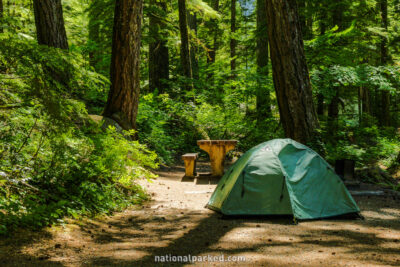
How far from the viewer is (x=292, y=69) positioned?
924 cm

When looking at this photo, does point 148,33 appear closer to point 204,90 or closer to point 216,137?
point 204,90

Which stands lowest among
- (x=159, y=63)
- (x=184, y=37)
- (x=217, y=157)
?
(x=217, y=157)

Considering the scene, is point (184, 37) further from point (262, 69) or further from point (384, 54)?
point (384, 54)

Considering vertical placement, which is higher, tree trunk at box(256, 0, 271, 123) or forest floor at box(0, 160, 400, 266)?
tree trunk at box(256, 0, 271, 123)

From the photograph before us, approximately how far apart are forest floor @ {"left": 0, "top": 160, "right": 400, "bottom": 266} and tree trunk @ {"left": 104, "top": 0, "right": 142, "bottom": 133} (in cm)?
391

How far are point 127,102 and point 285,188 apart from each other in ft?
18.5

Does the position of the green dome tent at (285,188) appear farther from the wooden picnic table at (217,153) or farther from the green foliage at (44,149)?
the wooden picnic table at (217,153)

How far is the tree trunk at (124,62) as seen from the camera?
373 inches

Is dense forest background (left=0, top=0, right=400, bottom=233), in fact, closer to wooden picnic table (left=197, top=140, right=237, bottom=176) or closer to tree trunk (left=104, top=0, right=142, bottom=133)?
tree trunk (left=104, top=0, right=142, bottom=133)

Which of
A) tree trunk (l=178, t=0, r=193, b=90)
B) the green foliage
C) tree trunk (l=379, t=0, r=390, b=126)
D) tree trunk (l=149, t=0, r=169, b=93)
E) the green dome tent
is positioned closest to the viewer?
the green foliage

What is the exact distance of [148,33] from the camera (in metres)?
14.6

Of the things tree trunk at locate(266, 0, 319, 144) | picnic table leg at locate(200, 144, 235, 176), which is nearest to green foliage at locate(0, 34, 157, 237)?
picnic table leg at locate(200, 144, 235, 176)

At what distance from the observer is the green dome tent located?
19.0ft

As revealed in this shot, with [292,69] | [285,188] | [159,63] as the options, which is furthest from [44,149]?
[159,63]
